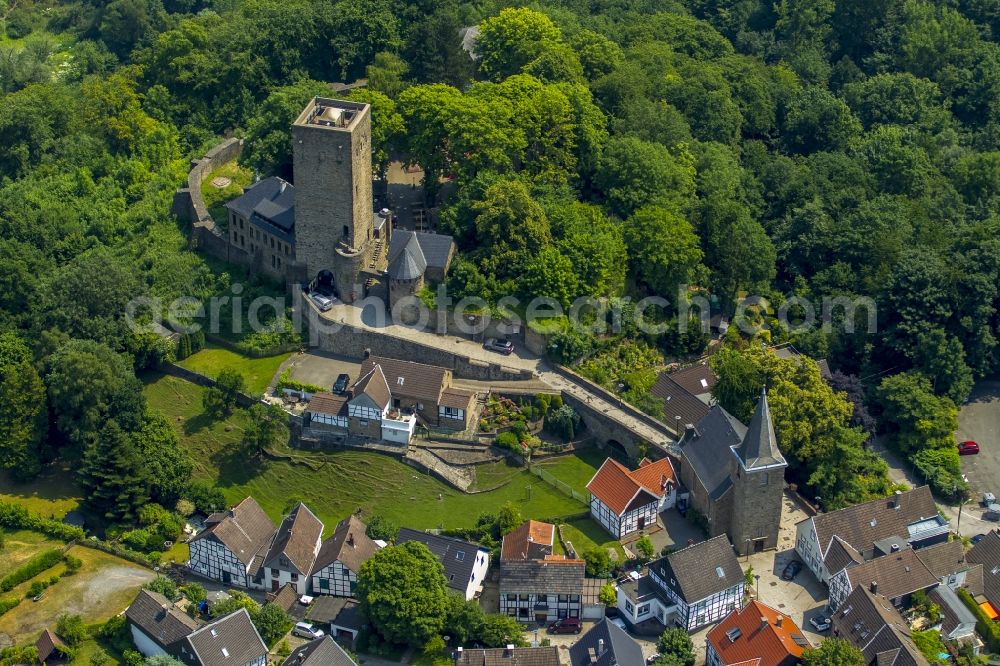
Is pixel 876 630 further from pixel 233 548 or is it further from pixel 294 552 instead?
pixel 233 548

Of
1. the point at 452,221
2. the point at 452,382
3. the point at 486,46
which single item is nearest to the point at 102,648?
the point at 452,382

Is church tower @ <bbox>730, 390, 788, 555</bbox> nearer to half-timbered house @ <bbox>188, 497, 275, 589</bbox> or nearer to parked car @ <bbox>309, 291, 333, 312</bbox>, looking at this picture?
half-timbered house @ <bbox>188, 497, 275, 589</bbox>

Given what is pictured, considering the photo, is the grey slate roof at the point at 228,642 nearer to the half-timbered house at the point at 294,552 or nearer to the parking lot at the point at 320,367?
the half-timbered house at the point at 294,552

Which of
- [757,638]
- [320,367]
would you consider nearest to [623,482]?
[757,638]

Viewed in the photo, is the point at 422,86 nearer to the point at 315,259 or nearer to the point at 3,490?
the point at 315,259

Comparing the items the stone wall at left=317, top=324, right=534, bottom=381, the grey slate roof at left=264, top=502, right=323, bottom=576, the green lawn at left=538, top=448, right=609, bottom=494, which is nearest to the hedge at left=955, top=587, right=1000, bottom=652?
the green lawn at left=538, top=448, right=609, bottom=494

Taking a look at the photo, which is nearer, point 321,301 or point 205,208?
point 321,301

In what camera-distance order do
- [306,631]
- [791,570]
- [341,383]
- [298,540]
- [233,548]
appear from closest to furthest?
[306,631] < [233,548] < [298,540] < [791,570] < [341,383]

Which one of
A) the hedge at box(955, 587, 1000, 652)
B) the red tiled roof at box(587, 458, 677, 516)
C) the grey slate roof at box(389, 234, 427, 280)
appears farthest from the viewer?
the grey slate roof at box(389, 234, 427, 280)
